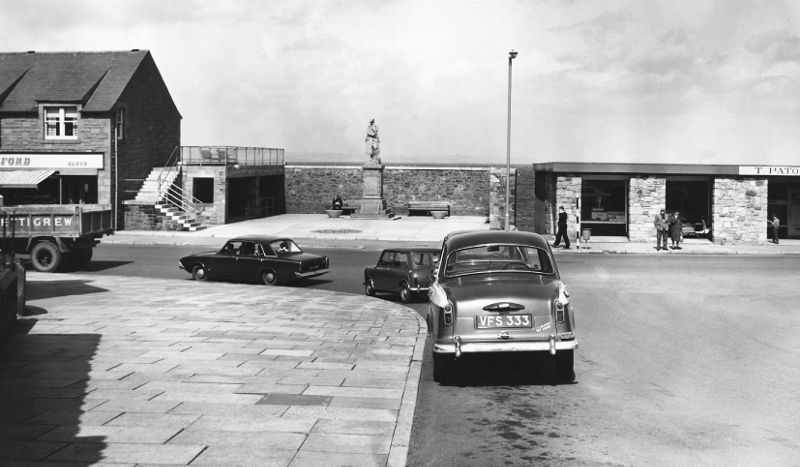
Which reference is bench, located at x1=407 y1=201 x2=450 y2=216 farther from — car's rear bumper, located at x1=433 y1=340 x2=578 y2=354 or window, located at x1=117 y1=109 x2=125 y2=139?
car's rear bumper, located at x1=433 y1=340 x2=578 y2=354

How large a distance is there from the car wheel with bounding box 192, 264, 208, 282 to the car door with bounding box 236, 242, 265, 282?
3.31ft

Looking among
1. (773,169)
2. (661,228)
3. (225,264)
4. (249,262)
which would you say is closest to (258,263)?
(249,262)

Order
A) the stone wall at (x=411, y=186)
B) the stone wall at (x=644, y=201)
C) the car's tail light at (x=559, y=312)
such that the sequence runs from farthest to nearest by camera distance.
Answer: the stone wall at (x=411, y=186), the stone wall at (x=644, y=201), the car's tail light at (x=559, y=312)

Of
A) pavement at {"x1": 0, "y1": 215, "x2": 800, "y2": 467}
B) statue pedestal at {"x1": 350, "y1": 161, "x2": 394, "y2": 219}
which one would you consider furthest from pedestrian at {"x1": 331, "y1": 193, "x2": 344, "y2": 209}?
pavement at {"x1": 0, "y1": 215, "x2": 800, "y2": 467}

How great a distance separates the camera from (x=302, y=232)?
124 feet

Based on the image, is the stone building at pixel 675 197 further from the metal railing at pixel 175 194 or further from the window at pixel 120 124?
the window at pixel 120 124

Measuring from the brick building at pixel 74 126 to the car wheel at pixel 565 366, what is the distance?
3201 cm

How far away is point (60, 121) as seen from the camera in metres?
39.7

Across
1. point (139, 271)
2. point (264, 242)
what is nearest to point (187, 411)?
point (264, 242)

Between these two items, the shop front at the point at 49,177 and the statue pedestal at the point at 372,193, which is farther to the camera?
the statue pedestal at the point at 372,193

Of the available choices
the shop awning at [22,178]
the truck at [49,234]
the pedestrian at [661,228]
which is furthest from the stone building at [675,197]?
the shop awning at [22,178]

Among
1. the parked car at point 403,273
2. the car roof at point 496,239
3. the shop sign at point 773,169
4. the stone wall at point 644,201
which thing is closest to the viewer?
the car roof at point 496,239

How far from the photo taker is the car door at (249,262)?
67.9ft

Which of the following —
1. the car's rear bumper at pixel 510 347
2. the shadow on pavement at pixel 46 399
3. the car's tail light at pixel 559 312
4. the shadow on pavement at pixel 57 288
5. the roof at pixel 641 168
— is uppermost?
the roof at pixel 641 168
